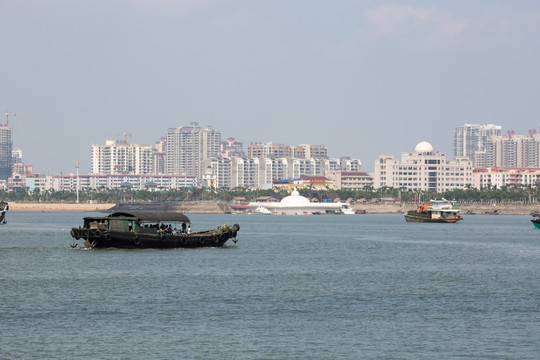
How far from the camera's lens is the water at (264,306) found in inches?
1374

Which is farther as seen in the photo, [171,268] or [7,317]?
[171,268]

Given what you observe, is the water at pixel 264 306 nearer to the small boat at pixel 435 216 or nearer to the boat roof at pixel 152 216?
the boat roof at pixel 152 216

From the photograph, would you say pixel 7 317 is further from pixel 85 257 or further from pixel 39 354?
pixel 85 257

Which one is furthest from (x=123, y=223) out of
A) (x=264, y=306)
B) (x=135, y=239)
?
(x=264, y=306)

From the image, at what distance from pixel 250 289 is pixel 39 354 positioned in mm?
20073

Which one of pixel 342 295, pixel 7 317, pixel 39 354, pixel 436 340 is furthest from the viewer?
pixel 342 295

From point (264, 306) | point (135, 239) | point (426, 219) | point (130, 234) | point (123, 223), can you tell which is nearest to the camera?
point (264, 306)

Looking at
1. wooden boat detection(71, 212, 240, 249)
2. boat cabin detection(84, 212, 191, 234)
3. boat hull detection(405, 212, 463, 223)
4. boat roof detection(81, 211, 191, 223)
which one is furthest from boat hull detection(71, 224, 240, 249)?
boat hull detection(405, 212, 463, 223)

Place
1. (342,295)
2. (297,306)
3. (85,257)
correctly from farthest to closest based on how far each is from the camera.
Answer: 1. (85,257)
2. (342,295)
3. (297,306)

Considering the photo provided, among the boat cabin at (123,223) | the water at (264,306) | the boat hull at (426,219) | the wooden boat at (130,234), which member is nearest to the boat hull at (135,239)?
the wooden boat at (130,234)

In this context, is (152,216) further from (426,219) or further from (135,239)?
(426,219)

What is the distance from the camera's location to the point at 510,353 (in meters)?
34.0

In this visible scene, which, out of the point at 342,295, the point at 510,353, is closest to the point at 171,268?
the point at 342,295

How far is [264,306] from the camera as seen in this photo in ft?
148
